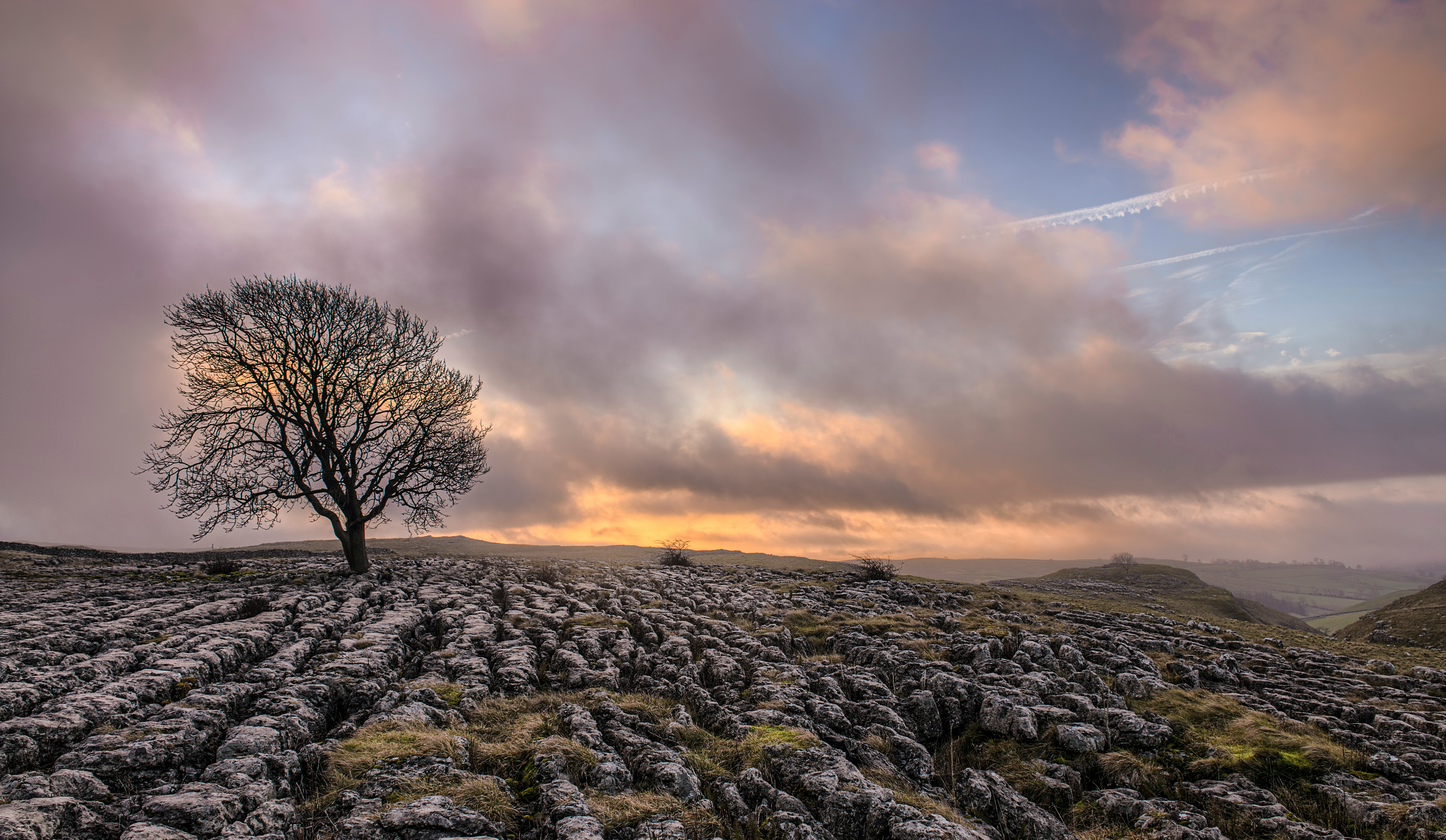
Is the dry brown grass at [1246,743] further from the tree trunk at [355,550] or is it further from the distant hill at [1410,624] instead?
the tree trunk at [355,550]

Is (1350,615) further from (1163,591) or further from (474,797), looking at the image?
(474,797)

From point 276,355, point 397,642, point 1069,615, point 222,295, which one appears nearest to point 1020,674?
point 1069,615

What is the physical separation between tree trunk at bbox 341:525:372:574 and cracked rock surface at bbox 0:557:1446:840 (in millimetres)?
8474

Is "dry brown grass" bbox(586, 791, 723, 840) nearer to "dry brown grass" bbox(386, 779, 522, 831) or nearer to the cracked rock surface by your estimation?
the cracked rock surface

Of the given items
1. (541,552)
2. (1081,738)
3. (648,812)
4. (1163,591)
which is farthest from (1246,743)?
(541,552)

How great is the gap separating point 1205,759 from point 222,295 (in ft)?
119

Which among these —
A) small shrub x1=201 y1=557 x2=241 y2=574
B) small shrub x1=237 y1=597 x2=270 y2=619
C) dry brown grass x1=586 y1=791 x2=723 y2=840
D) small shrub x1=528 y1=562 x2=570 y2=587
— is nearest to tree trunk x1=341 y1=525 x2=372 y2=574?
small shrub x1=201 y1=557 x2=241 y2=574

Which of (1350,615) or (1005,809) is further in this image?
(1350,615)

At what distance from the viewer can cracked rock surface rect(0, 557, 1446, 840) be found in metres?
7.35

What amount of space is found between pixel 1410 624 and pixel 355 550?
170 ft

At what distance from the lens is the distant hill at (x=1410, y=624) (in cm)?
2588

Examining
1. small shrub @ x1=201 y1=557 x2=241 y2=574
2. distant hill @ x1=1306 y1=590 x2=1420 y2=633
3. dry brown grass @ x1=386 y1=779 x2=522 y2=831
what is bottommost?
distant hill @ x1=1306 y1=590 x2=1420 y2=633

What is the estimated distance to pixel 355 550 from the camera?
2727cm

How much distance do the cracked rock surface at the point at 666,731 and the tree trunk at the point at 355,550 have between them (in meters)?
8.47
